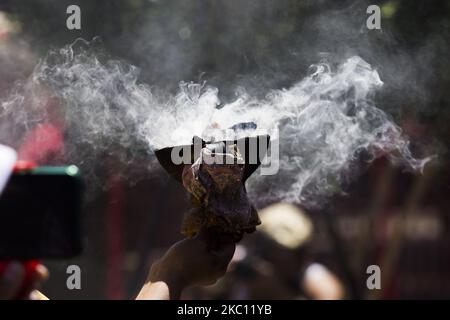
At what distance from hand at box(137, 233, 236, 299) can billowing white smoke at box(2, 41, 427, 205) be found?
915 mm

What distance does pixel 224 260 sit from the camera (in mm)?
3041

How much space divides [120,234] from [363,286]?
2.21m

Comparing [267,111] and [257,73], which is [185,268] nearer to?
[267,111]

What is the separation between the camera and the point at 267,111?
3.98m

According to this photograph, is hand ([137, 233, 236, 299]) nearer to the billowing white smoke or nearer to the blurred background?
the billowing white smoke

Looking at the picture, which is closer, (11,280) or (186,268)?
(11,280)

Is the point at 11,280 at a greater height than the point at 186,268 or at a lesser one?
lesser

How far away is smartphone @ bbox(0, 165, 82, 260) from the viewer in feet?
7.60

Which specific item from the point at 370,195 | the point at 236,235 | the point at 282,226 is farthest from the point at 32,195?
the point at 370,195

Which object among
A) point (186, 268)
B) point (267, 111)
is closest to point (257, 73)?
point (267, 111)

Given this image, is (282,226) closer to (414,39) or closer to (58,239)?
(414,39)

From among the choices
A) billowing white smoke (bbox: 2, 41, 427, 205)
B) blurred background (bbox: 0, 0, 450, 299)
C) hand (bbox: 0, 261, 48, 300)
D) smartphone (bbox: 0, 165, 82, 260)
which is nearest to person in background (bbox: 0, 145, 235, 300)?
hand (bbox: 0, 261, 48, 300)

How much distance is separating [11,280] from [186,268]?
63 centimetres

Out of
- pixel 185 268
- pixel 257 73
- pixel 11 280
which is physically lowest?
pixel 11 280
